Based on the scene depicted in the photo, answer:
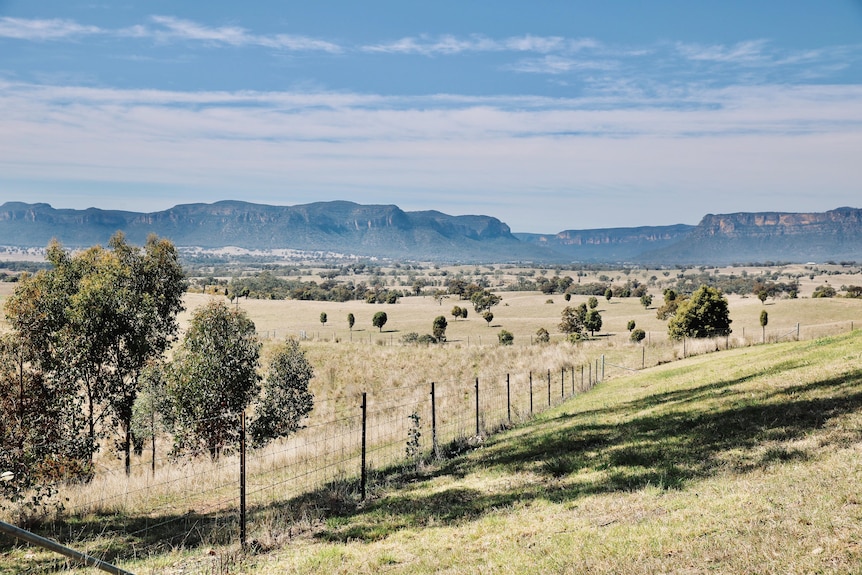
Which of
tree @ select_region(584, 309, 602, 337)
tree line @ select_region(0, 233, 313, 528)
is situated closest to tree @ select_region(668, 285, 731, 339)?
tree @ select_region(584, 309, 602, 337)

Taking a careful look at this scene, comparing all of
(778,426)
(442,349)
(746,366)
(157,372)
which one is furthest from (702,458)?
(442,349)

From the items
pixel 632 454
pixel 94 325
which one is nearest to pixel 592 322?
pixel 94 325

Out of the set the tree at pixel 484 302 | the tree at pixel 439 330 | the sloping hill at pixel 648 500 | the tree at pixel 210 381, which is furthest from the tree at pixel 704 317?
the tree at pixel 484 302

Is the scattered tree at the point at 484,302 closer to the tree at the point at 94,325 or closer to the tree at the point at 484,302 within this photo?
the tree at the point at 484,302

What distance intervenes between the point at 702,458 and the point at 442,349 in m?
48.5

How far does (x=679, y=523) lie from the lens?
25.0ft

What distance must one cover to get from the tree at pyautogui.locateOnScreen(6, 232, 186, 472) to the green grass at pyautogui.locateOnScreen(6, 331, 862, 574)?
50.1 ft

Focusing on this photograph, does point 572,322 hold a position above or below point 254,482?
below

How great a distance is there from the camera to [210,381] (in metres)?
24.6

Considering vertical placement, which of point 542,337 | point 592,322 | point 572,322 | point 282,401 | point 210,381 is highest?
point 210,381

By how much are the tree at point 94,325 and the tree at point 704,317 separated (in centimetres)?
4840

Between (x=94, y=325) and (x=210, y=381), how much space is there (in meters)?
5.73

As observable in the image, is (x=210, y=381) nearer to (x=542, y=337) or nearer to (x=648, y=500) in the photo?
(x=648, y=500)

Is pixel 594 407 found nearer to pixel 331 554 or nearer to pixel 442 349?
pixel 331 554
